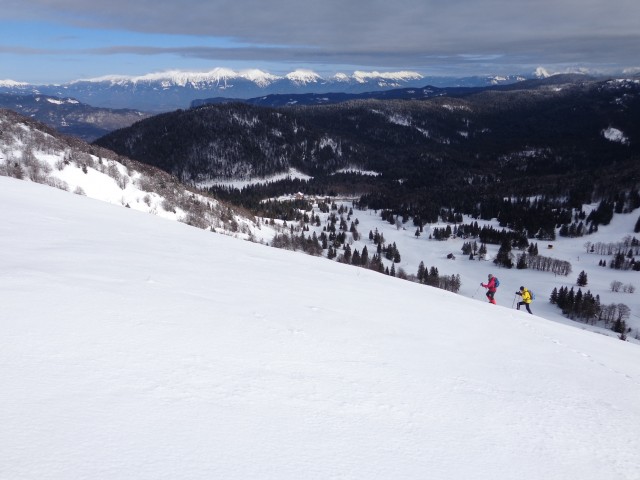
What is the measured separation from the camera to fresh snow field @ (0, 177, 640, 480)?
4961mm

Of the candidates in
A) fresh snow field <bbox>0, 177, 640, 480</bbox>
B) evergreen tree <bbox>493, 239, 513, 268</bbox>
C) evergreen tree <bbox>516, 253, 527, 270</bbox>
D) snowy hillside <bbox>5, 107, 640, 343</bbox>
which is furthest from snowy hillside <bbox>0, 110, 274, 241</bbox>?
evergreen tree <bbox>516, 253, 527, 270</bbox>

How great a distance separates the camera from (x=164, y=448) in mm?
4891

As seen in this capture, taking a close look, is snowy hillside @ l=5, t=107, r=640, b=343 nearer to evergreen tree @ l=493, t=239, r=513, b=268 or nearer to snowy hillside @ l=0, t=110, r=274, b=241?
snowy hillside @ l=0, t=110, r=274, b=241

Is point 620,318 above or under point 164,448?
under

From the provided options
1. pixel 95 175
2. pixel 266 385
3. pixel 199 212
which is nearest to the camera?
pixel 266 385

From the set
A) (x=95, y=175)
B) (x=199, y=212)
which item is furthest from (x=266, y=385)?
(x=199, y=212)

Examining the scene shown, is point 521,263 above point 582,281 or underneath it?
above

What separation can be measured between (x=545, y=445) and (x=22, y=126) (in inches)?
4121

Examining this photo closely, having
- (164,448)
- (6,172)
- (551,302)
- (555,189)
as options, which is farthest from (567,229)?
(164,448)

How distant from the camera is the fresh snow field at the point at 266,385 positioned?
16.3 feet

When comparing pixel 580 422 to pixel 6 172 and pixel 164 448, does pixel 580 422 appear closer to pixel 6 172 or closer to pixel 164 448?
pixel 164 448

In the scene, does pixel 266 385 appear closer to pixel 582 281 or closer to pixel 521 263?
pixel 582 281

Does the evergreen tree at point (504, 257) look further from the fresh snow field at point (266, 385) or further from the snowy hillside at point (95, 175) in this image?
the fresh snow field at point (266, 385)

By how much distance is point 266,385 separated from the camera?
6.84 meters
